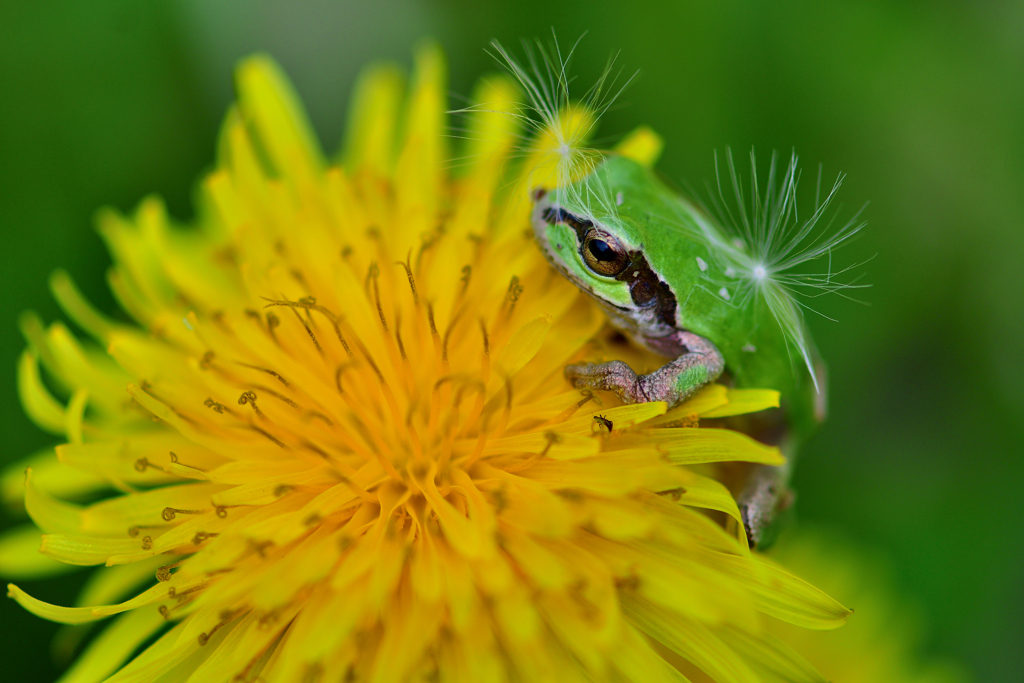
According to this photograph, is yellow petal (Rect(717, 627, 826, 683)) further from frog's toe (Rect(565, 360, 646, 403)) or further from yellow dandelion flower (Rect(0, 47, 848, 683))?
frog's toe (Rect(565, 360, 646, 403))

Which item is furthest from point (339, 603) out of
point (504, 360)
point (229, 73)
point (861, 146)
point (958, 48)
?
point (958, 48)

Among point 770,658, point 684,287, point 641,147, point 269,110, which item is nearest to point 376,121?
point 269,110

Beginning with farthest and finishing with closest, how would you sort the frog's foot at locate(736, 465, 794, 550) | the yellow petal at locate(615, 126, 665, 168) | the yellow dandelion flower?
the yellow petal at locate(615, 126, 665, 168)
the frog's foot at locate(736, 465, 794, 550)
the yellow dandelion flower

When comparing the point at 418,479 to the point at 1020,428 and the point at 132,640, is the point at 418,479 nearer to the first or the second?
the point at 132,640

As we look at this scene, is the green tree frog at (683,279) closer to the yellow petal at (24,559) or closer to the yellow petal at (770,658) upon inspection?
the yellow petal at (770,658)

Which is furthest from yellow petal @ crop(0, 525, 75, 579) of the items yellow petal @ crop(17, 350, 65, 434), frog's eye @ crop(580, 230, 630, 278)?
frog's eye @ crop(580, 230, 630, 278)

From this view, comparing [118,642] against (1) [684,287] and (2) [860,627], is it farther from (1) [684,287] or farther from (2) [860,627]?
(2) [860,627]

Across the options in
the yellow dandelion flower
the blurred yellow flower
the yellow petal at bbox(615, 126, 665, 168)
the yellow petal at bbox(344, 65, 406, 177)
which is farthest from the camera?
the yellow petal at bbox(344, 65, 406, 177)

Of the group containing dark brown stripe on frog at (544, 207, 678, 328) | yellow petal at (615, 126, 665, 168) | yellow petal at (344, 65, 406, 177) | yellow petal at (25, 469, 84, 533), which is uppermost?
yellow petal at (344, 65, 406, 177)
